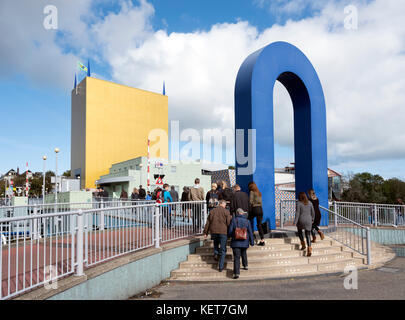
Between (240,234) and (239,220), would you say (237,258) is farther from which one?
(239,220)

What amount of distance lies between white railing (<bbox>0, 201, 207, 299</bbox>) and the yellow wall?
42824 mm

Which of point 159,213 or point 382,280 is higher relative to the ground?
point 159,213

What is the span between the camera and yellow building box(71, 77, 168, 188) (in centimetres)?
4953

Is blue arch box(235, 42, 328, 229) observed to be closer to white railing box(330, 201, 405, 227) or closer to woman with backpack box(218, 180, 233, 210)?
woman with backpack box(218, 180, 233, 210)

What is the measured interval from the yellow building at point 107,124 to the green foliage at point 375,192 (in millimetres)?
33116

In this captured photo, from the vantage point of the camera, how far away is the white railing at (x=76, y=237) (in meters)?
4.53

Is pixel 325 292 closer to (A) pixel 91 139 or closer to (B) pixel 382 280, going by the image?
(B) pixel 382 280

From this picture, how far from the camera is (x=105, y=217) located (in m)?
7.29

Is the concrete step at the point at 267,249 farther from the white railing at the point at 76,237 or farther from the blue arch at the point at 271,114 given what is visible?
the blue arch at the point at 271,114

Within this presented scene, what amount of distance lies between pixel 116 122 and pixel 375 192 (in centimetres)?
4600

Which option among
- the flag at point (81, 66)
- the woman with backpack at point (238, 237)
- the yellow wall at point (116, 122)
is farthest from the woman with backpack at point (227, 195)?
the flag at point (81, 66)
